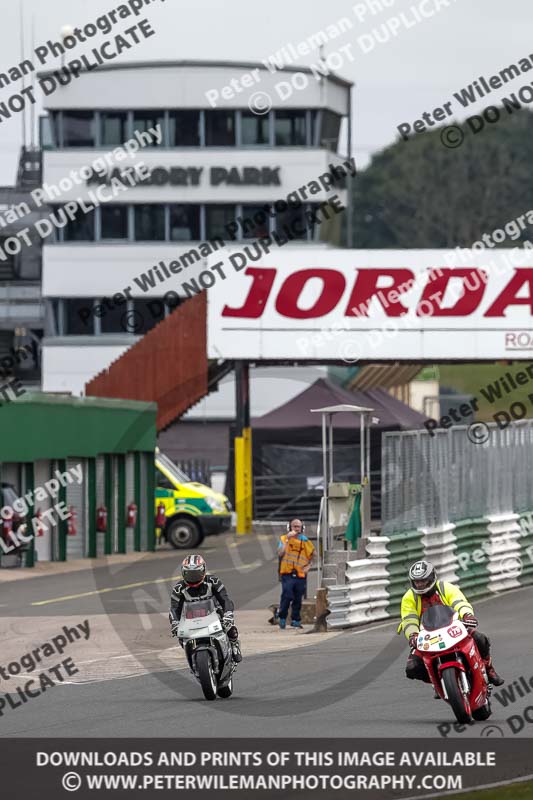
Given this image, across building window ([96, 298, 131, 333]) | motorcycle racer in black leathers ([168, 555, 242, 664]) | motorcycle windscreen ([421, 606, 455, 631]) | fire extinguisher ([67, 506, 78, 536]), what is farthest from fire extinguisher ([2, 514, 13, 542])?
building window ([96, 298, 131, 333])

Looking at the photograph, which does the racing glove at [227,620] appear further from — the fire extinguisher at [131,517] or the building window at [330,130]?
the building window at [330,130]

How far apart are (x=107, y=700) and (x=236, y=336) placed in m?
30.0

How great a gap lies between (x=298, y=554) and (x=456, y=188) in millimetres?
98899

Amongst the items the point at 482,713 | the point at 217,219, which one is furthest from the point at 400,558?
the point at 217,219

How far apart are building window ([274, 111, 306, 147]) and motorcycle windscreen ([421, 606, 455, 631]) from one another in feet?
188

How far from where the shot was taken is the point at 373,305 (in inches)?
1806

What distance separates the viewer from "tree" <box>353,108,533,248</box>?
120 meters

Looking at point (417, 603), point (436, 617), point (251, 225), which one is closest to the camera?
point (436, 617)

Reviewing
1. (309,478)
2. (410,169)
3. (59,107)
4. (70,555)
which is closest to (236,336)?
(309,478)

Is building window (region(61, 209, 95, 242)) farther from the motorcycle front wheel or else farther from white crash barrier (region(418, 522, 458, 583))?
the motorcycle front wheel

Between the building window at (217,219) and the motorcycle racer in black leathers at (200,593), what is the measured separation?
182 ft

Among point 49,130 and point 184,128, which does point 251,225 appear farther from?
point 49,130
